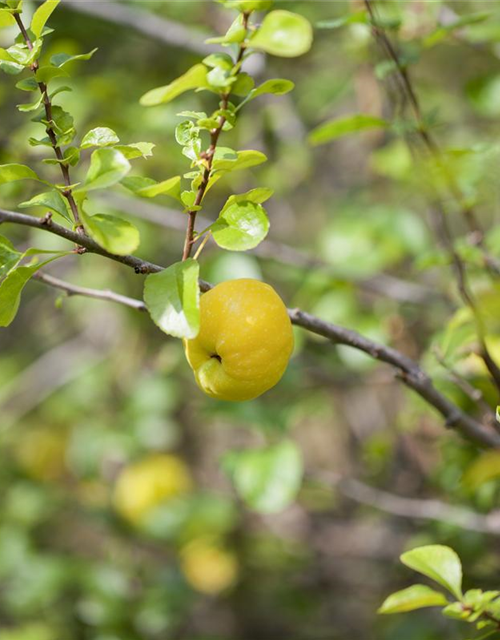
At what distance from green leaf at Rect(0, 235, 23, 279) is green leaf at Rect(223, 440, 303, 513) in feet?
3.66

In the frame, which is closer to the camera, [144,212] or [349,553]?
[144,212]

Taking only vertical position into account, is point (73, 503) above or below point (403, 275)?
below

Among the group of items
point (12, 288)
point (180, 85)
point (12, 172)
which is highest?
point (180, 85)

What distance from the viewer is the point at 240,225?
98 cm

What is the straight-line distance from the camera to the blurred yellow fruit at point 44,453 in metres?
3.46

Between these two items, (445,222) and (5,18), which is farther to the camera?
(445,222)

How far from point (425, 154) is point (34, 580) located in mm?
1894

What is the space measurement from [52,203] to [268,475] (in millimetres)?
1186

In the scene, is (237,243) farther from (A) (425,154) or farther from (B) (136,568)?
(B) (136,568)

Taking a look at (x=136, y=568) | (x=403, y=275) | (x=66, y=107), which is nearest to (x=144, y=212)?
(x=66, y=107)

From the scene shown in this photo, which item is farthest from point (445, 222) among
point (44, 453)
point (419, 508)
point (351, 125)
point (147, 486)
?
point (44, 453)

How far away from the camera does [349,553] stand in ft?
9.12

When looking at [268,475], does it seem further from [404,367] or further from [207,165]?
[207,165]

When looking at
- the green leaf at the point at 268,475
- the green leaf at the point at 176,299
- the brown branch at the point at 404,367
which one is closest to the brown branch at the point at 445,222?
the brown branch at the point at 404,367
